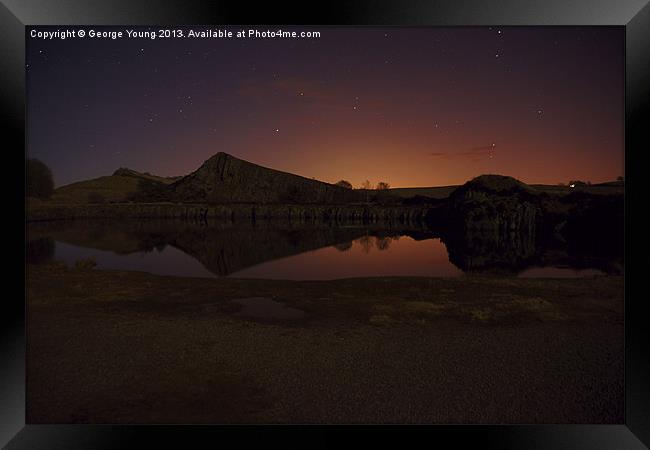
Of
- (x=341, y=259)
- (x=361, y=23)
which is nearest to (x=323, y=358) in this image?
(x=361, y=23)

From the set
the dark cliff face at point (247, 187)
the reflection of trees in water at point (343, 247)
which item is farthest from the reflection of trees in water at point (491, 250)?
the dark cliff face at point (247, 187)

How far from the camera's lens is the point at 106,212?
78.4 m

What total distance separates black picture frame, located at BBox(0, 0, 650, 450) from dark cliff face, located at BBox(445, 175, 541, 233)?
128 feet

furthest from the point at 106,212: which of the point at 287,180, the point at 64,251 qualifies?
the point at 287,180

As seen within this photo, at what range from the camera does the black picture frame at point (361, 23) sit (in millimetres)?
5309

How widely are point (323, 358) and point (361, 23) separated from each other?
5564mm

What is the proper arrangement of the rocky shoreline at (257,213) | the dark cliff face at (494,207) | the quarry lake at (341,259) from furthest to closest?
the rocky shoreline at (257,213), the dark cliff face at (494,207), the quarry lake at (341,259)

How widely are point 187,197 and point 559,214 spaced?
91337mm

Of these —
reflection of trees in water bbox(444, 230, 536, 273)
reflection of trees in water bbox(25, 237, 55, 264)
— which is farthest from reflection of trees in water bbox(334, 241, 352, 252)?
reflection of trees in water bbox(25, 237, 55, 264)

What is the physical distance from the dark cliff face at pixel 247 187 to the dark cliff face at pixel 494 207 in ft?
157

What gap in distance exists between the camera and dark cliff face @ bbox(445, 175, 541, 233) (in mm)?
42344

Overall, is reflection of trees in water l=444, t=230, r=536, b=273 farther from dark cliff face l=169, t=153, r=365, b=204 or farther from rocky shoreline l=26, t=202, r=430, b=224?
dark cliff face l=169, t=153, r=365, b=204

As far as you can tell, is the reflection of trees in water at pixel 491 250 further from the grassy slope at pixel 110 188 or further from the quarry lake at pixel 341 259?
the grassy slope at pixel 110 188

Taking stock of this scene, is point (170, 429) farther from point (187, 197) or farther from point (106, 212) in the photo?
point (187, 197)
